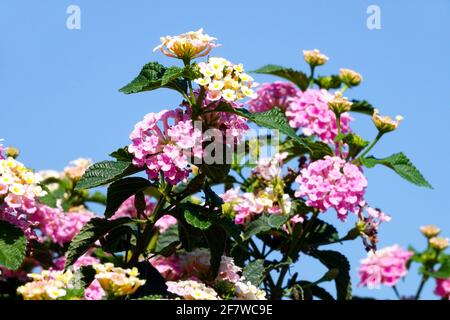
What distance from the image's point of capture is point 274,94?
13.1 ft

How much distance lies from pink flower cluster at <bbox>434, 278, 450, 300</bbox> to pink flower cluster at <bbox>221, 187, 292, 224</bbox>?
1.78 m

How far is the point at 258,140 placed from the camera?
11.4 ft

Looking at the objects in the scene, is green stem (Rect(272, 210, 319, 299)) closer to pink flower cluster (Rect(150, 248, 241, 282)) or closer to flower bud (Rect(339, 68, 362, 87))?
pink flower cluster (Rect(150, 248, 241, 282))

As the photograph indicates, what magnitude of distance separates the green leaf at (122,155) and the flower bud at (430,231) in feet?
7.53

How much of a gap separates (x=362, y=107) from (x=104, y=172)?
158 centimetres

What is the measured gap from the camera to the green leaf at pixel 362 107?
12.1ft

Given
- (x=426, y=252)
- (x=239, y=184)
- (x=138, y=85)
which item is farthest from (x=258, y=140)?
(x=426, y=252)

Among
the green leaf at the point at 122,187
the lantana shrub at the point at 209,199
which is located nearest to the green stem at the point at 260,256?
the lantana shrub at the point at 209,199

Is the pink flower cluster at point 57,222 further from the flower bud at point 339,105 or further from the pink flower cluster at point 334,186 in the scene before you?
the flower bud at point 339,105

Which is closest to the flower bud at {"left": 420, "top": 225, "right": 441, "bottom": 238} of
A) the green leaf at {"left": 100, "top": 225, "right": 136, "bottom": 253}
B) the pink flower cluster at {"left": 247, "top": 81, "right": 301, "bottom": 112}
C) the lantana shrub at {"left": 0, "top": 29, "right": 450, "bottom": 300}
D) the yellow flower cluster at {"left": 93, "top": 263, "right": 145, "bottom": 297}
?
the lantana shrub at {"left": 0, "top": 29, "right": 450, "bottom": 300}

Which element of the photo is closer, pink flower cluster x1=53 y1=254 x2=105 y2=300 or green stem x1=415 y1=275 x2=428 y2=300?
pink flower cluster x1=53 y1=254 x2=105 y2=300

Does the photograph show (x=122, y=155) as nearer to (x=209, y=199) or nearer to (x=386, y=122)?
(x=209, y=199)

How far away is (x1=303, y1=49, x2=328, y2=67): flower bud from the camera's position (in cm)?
392

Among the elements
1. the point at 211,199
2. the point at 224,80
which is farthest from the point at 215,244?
the point at 224,80
